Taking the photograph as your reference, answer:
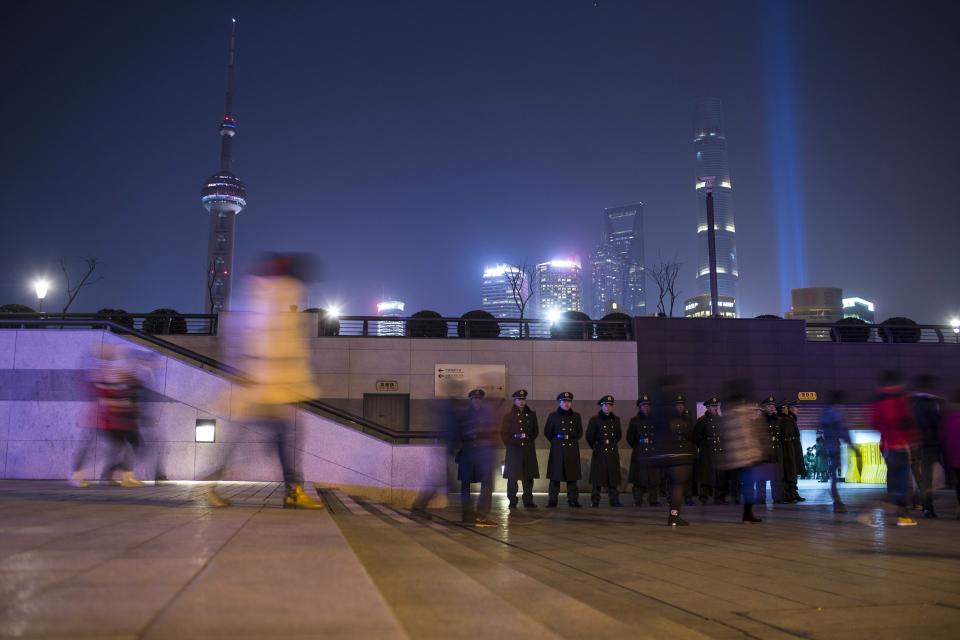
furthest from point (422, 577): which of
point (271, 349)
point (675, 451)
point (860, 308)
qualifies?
point (860, 308)

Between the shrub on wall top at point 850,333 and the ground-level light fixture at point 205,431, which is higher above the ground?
the shrub on wall top at point 850,333

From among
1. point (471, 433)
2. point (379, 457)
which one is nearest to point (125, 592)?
point (471, 433)

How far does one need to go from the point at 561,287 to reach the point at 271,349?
56314mm

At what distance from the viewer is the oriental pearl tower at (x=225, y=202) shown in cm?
14812

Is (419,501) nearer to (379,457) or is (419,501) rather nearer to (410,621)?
(379,457)

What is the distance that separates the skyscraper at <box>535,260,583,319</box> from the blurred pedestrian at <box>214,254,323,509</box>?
1449 inches

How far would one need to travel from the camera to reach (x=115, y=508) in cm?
647

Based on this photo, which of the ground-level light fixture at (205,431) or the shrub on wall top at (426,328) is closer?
the ground-level light fixture at (205,431)

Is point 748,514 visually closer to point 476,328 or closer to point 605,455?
point 605,455

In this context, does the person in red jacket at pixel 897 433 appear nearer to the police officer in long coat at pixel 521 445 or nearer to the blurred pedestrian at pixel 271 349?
the police officer in long coat at pixel 521 445

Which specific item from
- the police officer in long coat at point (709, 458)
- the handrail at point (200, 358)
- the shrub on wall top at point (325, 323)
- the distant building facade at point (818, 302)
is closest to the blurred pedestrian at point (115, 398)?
the handrail at point (200, 358)

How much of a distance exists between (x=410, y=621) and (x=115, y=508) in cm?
452

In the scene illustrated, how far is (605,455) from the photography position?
1348 cm

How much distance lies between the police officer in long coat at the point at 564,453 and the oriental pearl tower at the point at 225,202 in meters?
122
